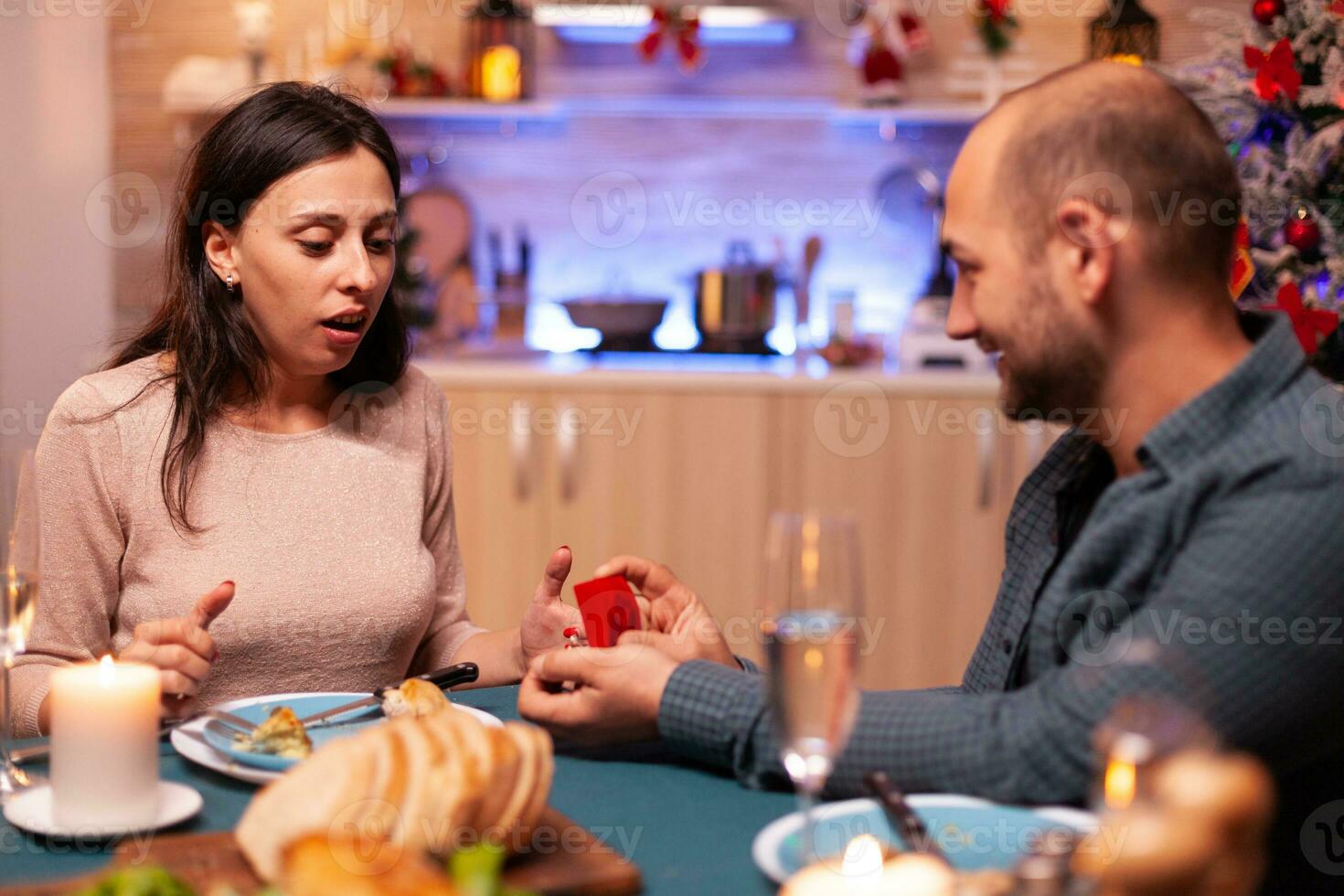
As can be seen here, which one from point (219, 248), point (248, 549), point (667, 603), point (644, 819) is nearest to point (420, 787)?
point (644, 819)

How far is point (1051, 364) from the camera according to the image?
1256 mm

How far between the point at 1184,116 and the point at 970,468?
7.49 feet

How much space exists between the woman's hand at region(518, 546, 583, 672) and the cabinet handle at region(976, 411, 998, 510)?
6.75 feet

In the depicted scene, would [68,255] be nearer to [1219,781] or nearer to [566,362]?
[566,362]

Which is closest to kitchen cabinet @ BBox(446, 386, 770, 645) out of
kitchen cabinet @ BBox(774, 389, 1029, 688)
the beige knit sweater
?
kitchen cabinet @ BBox(774, 389, 1029, 688)

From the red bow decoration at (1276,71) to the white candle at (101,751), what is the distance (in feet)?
8.62

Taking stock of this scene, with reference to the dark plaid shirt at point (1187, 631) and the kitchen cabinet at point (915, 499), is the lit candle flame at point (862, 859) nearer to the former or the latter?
the dark plaid shirt at point (1187, 631)

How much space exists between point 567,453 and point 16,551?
2.41m

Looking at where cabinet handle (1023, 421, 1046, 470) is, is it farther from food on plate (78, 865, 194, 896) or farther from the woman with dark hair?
food on plate (78, 865, 194, 896)

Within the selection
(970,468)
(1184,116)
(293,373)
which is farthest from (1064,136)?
(970,468)

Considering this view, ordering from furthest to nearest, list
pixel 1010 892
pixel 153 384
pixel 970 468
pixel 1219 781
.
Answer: pixel 970 468, pixel 153 384, pixel 1010 892, pixel 1219 781

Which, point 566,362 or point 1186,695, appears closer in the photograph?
point 1186,695

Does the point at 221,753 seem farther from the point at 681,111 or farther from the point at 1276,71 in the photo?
the point at 681,111

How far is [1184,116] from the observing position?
3.98ft
